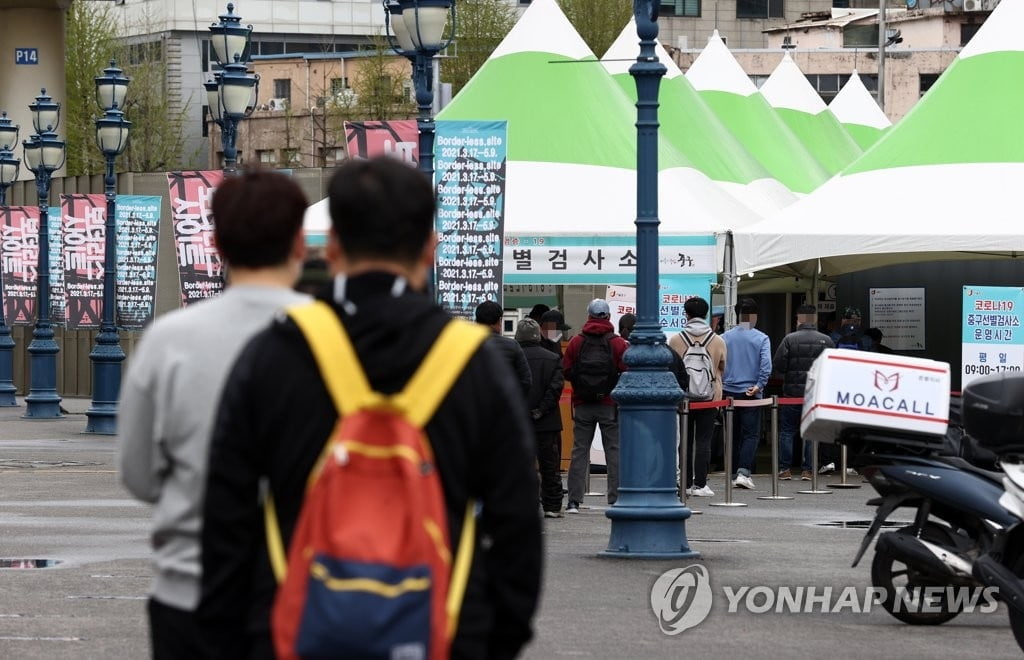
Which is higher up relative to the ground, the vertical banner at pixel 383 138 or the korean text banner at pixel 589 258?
the vertical banner at pixel 383 138

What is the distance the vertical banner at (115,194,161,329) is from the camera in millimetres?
29531

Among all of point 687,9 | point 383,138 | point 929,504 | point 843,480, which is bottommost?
point 843,480

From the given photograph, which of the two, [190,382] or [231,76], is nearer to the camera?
[190,382]

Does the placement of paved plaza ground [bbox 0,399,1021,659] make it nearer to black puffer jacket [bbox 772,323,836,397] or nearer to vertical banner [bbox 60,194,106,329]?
black puffer jacket [bbox 772,323,836,397]

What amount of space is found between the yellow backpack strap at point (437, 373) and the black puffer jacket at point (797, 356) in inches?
701

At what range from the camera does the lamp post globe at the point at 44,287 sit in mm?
34375

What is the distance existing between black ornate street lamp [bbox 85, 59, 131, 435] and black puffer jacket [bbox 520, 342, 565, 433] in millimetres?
13327

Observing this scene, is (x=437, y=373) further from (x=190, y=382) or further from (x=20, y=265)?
(x=20, y=265)

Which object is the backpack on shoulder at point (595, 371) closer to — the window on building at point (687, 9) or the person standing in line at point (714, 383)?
the person standing in line at point (714, 383)

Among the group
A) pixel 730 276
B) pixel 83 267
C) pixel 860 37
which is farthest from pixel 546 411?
pixel 860 37

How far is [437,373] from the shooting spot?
3.89 meters

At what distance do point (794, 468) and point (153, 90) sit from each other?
164ft

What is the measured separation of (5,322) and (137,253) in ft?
31.9

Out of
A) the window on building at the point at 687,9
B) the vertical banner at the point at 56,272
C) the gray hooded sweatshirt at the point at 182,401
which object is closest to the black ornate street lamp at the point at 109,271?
the vertical banner at the point at 56,272
